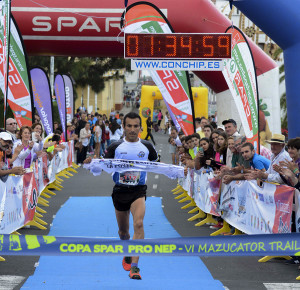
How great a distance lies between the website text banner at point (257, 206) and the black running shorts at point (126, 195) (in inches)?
81.3

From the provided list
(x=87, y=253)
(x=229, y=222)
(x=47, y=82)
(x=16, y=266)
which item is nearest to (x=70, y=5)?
(x=47, y=82)

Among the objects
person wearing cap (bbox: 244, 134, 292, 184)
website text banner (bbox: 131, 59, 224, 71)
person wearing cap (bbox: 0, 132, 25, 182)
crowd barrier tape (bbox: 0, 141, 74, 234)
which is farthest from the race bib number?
website text banner (bbox: 131, 59, 224, 71)

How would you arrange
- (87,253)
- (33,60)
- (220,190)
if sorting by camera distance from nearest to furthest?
(87,253) → (220,190) → (33,60)

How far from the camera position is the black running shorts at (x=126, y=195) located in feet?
25.6

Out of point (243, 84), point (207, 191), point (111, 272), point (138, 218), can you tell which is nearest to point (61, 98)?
point (243, 84)

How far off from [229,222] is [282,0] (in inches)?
168

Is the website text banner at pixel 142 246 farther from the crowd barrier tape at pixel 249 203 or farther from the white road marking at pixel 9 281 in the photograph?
the crowd barrier tape at pixel 249 203

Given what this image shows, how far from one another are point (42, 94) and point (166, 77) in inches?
251

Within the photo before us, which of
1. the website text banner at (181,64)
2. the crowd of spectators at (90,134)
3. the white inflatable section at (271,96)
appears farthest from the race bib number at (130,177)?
the crowd of spectators at (90,134)

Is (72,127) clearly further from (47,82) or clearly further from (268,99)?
(268,99)

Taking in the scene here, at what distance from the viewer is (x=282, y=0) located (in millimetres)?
12406

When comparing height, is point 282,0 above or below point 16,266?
above

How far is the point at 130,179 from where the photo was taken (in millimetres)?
7863

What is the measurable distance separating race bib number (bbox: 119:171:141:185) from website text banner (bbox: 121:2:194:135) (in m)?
7.04
